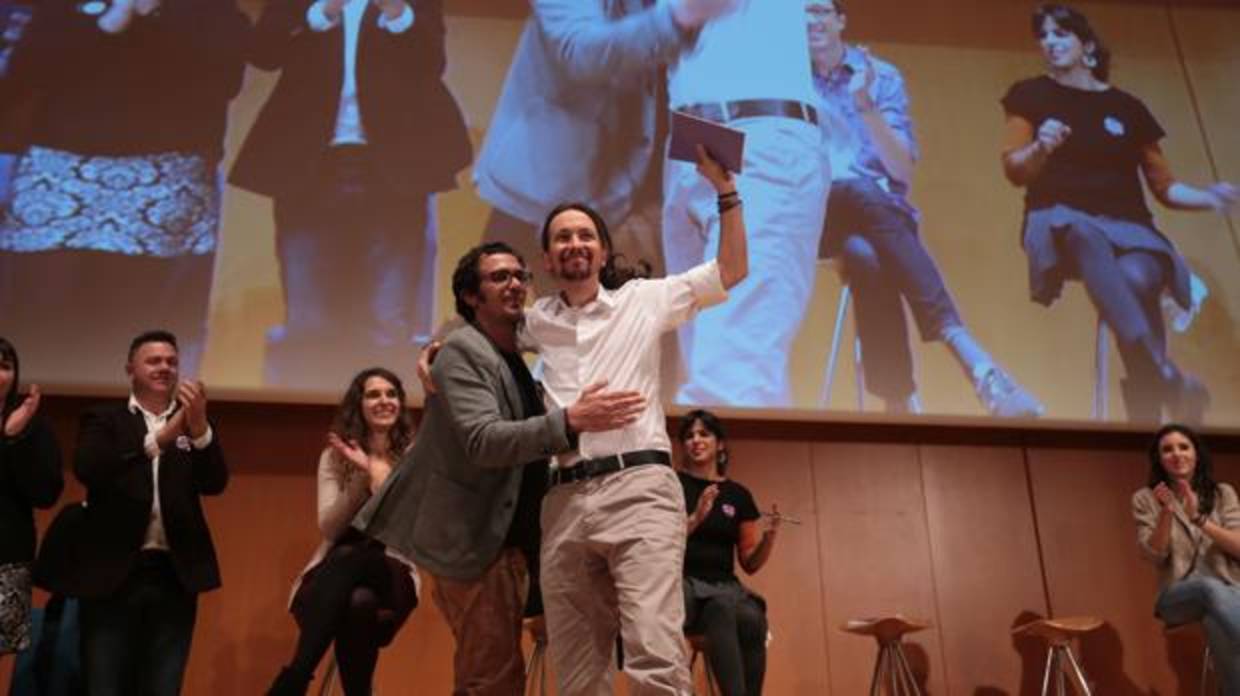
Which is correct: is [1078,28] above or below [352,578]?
above

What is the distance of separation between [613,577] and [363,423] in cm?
149

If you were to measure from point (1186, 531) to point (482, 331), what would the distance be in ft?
8.84

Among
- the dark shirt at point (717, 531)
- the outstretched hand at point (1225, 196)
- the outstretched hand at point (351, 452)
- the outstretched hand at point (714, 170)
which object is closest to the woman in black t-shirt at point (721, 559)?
the dark shirt at point (717, 531)

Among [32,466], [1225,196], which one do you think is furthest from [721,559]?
[1225,196]

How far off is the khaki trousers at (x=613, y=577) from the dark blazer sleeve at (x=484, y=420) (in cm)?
13

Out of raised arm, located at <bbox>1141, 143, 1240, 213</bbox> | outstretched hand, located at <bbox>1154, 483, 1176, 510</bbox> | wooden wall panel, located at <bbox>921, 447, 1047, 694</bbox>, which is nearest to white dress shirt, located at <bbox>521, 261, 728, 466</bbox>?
outstretched hand, located at <bbox>1154, 483, 1176, 510</bbox>

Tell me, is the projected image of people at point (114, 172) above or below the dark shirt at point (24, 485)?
above

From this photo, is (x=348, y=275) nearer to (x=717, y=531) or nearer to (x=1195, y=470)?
(x=717, y=531)

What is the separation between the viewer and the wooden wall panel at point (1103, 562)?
4.10m

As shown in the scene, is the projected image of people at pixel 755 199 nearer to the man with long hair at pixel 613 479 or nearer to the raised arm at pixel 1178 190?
the raised arm at pixel 1178 190

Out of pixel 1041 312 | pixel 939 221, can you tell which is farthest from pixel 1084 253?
pixel 939 221

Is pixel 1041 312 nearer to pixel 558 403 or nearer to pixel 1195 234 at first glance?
pixel 1195 234

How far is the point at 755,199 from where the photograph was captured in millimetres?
4023

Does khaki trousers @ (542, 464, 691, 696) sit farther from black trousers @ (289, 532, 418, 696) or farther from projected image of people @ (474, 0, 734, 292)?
projected image of people @ (474, 0, 734, 292)
